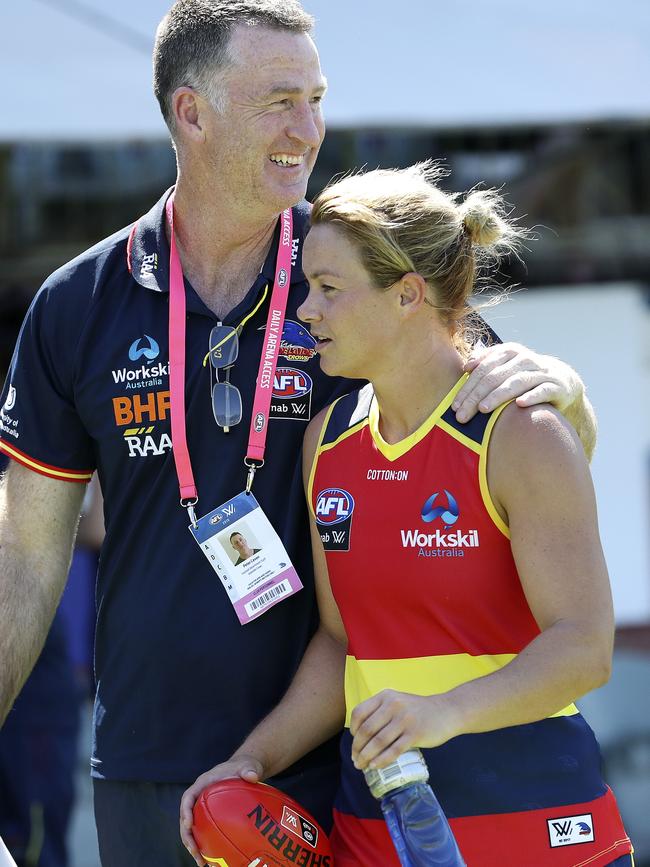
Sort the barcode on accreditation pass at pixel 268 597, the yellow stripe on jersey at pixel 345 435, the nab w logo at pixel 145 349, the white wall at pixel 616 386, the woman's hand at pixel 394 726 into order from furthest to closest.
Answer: the white wall at pixel 616 386 → the nab w logo at pixel 145 349 → the barcode on accreditation pass at pixel 268 597 → the yellow stripe on jersey at pixel 345 435 → the woman's hand at pixel 394 726

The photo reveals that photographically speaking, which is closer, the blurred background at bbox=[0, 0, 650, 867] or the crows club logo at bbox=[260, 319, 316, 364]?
the crows club logo at bbox=[260, 319, 316, 364]

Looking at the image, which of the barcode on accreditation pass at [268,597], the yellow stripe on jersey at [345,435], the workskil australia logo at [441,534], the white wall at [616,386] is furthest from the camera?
the white wall at [616,386]

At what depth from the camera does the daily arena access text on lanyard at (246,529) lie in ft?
8.12

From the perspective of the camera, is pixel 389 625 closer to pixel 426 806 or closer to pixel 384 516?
pixel 384 516

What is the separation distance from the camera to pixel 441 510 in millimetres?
2121

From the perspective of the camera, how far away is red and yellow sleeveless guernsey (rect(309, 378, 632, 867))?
2.08 m

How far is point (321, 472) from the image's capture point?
7.68ft

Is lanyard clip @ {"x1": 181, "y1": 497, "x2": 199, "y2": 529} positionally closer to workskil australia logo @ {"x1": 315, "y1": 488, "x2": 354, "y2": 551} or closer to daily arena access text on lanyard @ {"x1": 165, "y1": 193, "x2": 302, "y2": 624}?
daily arena access text on lanyard @ {"x1": 165, "y1": 193, "x2": 302, "y2": 624}

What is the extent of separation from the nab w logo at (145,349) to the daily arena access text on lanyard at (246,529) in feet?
0.19

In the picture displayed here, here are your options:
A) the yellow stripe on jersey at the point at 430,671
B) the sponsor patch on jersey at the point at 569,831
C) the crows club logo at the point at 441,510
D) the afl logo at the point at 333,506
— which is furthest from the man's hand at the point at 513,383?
the sponsor patch on jersey at the point at 569,831

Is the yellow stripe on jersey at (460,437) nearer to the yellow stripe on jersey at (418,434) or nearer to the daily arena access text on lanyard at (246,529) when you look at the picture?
the yellow stripe on jersey at (418,434)

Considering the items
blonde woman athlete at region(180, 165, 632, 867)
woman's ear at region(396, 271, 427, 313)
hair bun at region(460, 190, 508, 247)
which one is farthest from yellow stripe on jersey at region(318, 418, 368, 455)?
hair bun at region(460, 190, 508, 247)

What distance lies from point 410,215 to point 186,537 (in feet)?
2.46

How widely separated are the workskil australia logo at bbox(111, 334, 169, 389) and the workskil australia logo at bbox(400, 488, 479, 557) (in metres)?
0.67
